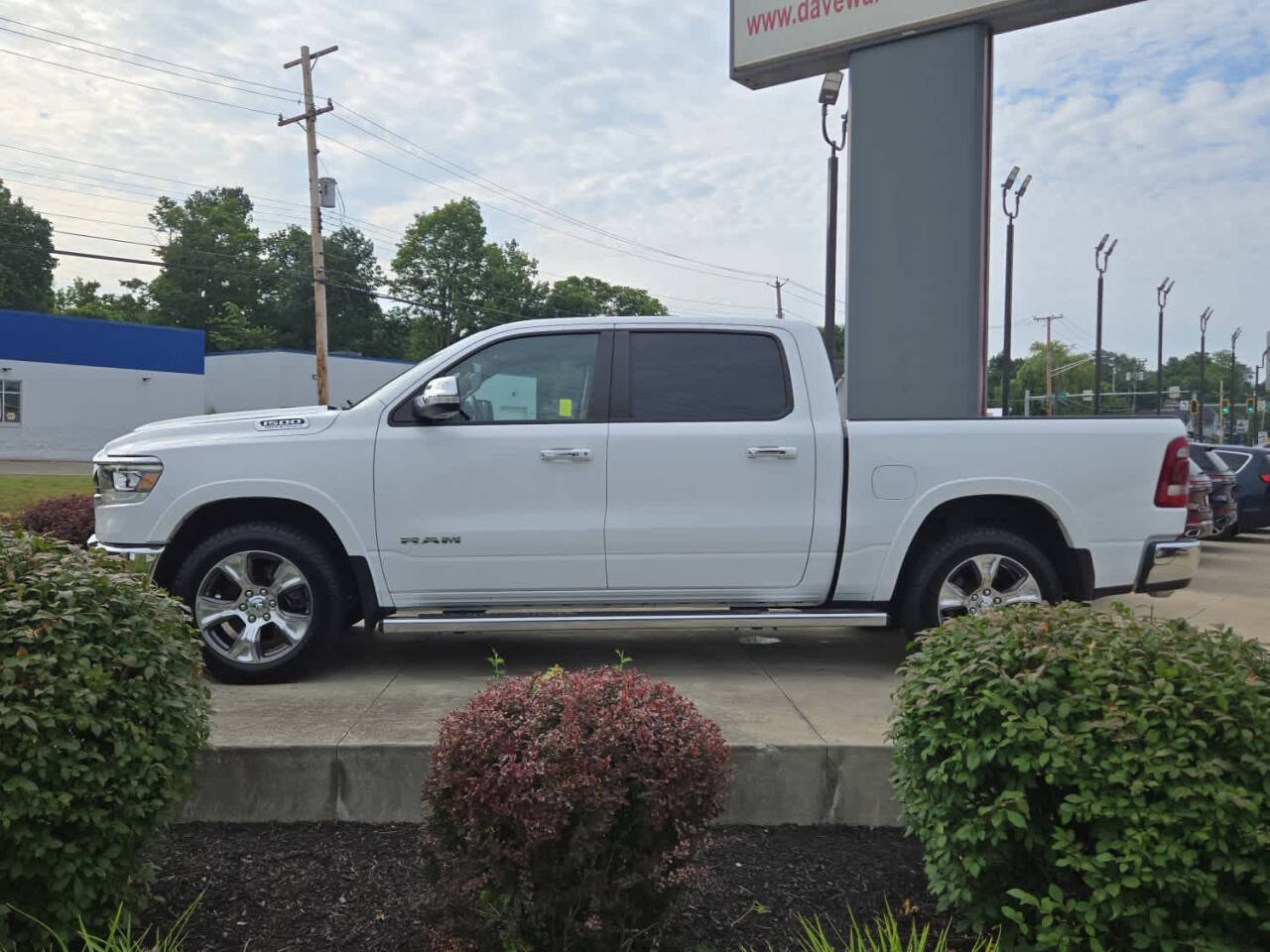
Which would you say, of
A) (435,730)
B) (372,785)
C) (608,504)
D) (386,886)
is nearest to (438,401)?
(608,504)

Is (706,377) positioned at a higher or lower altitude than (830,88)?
lower

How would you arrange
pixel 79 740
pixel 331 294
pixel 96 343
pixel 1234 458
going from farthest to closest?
pixel 331 294 < pixel 96 343 < pixel 1234 458 < pixel 79 740

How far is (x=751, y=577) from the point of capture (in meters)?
5.50

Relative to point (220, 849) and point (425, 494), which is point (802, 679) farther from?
point (220, 849)

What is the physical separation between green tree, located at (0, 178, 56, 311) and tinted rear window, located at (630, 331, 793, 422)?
70.4m

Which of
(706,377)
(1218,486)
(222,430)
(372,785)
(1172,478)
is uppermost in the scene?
(706,377)

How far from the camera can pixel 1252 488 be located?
55.1 feet

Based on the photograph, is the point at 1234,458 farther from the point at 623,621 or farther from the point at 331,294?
the point at 331,294

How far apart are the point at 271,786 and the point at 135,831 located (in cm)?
111

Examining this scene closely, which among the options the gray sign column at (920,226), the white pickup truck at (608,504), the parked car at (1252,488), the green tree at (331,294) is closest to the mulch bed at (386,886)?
the white pickup truck at (608,504)

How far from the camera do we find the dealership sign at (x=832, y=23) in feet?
33.0

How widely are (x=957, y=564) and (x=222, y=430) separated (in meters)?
4.06

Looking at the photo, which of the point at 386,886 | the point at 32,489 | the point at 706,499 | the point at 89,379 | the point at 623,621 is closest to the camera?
the point at 386,886

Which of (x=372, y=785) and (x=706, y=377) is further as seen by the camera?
(x=706, y=377)
